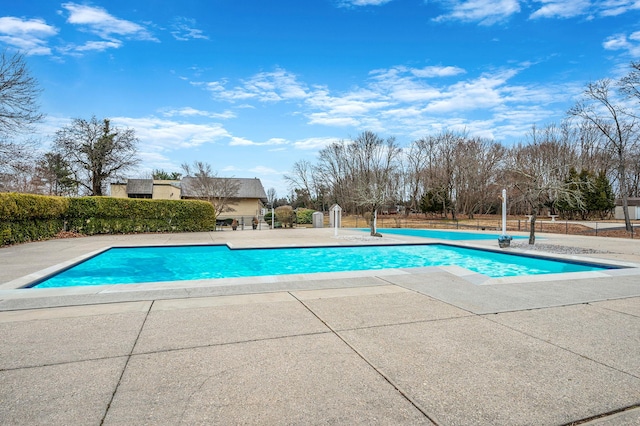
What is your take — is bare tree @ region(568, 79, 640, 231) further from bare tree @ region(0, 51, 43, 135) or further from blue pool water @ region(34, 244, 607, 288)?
bare tree @ region(0, 51, 43, 135)

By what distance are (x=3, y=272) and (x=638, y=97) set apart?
2793cm

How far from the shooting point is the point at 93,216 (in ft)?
60.7

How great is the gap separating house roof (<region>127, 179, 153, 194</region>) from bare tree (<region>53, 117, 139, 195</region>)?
8633 mm

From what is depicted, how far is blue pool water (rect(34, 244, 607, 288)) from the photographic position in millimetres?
9383

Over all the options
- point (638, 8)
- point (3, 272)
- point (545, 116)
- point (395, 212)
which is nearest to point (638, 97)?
point (638, 8)

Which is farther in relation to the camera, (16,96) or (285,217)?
(285,217)

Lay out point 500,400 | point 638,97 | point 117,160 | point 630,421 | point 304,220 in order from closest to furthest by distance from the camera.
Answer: point 630,421 < point 500,400 < point 638,97 < point 117,160 < point 304,220

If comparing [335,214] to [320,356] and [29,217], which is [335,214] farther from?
[320,356]

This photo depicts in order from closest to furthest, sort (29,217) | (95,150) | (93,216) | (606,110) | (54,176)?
(29,217) < (93,216) < (606,110) < (95,150) < (54,176)

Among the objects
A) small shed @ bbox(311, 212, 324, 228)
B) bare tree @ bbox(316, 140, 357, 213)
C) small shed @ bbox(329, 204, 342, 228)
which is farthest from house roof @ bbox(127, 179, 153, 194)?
small shed @ bbox(329, 204, 342, 228)

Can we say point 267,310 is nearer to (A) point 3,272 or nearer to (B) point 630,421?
(B) point 630,421

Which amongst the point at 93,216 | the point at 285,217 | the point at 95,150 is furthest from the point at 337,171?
the point at 93,216

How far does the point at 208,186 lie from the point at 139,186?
408 inches

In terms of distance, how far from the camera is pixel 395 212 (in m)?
50.1
